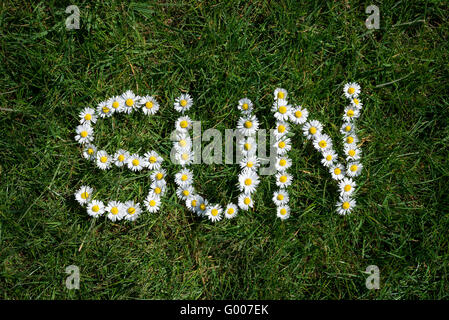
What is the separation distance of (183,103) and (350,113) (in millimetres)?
1017

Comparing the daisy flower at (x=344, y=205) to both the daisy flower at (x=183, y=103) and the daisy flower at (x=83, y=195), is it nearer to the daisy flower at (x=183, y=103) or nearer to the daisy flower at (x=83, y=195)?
the daisy flower at (x=183, y=103)

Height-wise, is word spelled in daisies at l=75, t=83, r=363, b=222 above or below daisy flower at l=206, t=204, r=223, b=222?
above

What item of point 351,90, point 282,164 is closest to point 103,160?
point 282,164

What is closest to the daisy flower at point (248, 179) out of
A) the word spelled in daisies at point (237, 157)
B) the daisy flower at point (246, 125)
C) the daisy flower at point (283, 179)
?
the word spelled in daisies at point (237, 157)

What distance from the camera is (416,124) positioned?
7.59ft

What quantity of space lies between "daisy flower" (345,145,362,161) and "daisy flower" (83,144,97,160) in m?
1.51

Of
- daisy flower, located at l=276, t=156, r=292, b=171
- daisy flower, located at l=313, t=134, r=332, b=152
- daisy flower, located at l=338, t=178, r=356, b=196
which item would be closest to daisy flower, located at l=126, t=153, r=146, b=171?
daisy flower, located at l=276, t=156, r=292, b=171

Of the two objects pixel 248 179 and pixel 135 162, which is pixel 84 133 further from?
pixel 248 179

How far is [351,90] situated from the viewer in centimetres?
229

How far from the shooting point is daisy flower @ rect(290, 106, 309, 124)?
2234 mm

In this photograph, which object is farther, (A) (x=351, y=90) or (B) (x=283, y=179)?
(A) (x=351, y=90)

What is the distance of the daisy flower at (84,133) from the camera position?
7.39ft

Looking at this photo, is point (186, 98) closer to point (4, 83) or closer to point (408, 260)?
point (4, 83)

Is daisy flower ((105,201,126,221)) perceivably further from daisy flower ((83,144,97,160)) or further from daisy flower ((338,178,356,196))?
daisy flower ((338,178,356,196))
